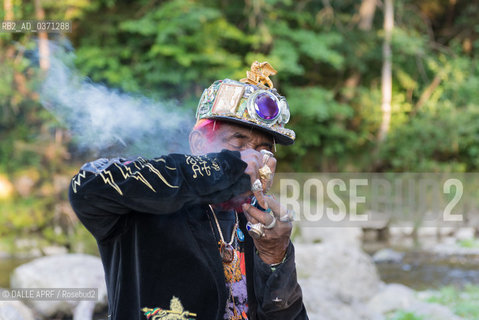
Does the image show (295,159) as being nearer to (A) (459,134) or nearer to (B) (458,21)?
(A) (459,134)

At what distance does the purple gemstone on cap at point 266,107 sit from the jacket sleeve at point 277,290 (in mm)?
539

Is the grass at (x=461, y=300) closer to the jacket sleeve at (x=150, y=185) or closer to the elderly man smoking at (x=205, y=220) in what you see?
the elderly man smoking at (x=205, y=220)

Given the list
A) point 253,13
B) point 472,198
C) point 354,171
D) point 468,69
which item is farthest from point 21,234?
point 468,69

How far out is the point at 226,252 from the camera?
2049 mm

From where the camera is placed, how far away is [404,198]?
14.2 meters

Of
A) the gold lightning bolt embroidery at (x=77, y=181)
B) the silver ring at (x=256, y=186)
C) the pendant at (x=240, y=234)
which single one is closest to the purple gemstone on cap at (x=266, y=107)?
the silver ring at (x=256, y=186)

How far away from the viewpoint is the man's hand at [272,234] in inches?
71.6

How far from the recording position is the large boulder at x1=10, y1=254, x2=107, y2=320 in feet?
19.1

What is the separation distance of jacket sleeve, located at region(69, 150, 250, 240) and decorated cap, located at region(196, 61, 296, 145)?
13.7 inches

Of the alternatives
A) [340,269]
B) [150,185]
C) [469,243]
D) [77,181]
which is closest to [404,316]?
[340,269]

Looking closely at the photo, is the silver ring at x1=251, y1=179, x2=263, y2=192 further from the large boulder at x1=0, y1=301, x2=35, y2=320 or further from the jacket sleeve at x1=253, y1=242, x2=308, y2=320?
the large boulder at x1=0, y1=301, x2=35, y2=320

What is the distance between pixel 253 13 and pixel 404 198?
6.60 metres

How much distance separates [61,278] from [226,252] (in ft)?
15.5

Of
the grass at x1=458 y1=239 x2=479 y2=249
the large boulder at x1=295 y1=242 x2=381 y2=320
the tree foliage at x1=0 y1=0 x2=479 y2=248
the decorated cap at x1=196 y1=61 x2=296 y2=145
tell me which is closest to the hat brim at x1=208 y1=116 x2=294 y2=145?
the decorated cap at x1=196 y1=61 x2=296 y2=145
